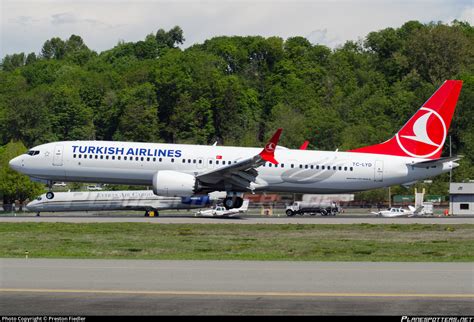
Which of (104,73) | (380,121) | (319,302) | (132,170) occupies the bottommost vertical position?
(319,302)

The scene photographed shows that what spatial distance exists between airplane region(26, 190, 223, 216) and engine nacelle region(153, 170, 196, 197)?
15.6 metres

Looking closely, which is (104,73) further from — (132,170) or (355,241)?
(355,241)

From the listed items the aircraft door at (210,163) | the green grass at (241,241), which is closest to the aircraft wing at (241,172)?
the aircraft door at (210,163)

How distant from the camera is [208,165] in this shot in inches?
1890

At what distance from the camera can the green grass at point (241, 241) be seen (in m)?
26.5

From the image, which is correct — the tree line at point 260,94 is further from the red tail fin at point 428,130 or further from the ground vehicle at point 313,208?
the red tail fin at point 428,130

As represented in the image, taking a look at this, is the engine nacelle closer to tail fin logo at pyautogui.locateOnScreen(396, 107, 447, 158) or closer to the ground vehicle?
tail fin logo at pyautogui.locateOnScreen(396, 107, 447, 158)

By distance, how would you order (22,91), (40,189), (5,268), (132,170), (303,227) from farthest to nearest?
1. (22,91)
2. (40,189)
3. (132,170)
4. (303,227)
5. (5,268)

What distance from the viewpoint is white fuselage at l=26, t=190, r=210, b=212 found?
63.1 metres

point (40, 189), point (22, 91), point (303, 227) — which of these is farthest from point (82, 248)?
point (22, 91)

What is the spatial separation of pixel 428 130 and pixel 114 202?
2375 cm

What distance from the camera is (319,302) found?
1669 cm

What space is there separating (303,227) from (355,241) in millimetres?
6781

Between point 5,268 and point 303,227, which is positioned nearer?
point 5,268
